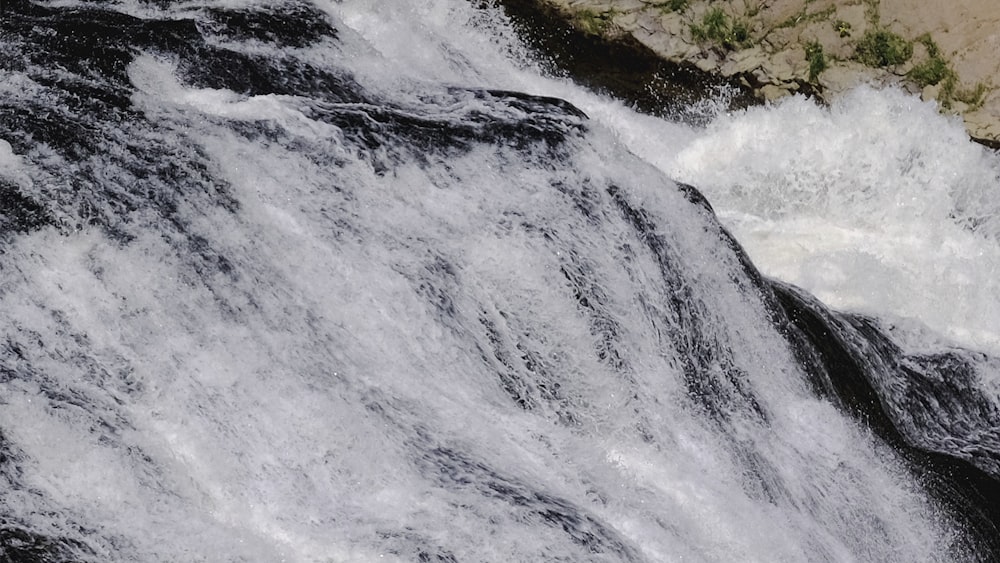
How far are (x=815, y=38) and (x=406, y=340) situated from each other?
10.3 ft

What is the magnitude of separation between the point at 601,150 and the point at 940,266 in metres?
1.93

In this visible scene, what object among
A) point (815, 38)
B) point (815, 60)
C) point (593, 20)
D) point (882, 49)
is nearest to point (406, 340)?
point (593, 20)

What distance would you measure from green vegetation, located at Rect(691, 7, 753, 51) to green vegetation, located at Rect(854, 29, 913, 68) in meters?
0.65

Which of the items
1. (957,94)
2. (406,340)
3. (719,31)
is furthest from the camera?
(719,31)

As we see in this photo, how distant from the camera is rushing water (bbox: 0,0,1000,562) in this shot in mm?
3084

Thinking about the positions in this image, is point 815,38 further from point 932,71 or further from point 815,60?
point 932,71

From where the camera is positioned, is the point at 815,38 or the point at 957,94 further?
the point at 815,38

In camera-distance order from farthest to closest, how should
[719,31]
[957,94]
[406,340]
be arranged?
[719,31], [957,94], [406,340]

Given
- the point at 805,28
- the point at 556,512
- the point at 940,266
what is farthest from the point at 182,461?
the point at 805,28

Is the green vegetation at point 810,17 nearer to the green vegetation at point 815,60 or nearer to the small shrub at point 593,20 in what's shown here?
the green vegetation at point 815,60

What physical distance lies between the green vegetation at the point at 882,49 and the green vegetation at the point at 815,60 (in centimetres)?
19

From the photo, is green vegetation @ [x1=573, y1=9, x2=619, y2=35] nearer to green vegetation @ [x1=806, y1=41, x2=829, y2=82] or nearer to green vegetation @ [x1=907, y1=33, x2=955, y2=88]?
green vegetation @ [x1=806, y1=41, x2=829, y2=82]

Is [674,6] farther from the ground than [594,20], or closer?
farther from the ground

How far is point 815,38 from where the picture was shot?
16.9ft
